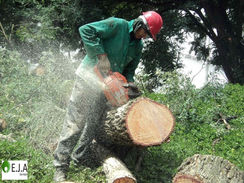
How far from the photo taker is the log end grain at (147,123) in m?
3.11

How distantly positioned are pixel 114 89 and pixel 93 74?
402 mm

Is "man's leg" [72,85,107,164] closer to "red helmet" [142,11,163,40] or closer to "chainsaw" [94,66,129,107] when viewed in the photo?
"chainsaw" [94,66,129,107]

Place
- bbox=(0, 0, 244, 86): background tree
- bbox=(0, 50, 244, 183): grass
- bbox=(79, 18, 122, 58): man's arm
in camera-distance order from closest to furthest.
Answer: bbox=(79, 18, 122, 58): man's arm → bbox=(0, 50, 244, 183): grass → bbox=(0, 0, 244, 86): background tree

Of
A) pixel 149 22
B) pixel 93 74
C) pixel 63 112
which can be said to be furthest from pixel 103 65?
pixel 63 112

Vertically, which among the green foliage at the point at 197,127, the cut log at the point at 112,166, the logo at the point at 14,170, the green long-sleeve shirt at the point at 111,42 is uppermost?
the green long-sleeve shirt at the point at 111,42

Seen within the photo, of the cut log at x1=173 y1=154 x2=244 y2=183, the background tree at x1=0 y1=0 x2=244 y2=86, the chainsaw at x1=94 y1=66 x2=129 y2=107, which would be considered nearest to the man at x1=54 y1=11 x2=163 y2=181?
the chainsaw at x1=94 y1=66 x2=129 y2=107

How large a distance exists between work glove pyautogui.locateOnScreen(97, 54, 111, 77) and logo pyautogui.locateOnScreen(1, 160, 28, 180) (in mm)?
1409

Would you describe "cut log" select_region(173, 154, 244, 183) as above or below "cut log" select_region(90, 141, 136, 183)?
above

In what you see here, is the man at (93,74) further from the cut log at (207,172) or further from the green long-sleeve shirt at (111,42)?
the cut log at (207,172)

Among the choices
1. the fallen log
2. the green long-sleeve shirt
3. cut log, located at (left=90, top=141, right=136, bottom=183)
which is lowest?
cut log, located at (left=90, top=141, right=136, bottom=183)

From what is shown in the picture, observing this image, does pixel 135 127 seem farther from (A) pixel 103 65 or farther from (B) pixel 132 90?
(A) pixel 103 65

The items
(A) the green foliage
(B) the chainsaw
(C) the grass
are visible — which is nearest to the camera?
(B) the chainsaw

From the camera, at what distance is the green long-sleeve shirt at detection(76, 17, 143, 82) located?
3350mm

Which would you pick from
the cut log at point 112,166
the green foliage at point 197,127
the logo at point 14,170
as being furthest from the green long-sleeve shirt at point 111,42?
the green foliage at point 197,127
